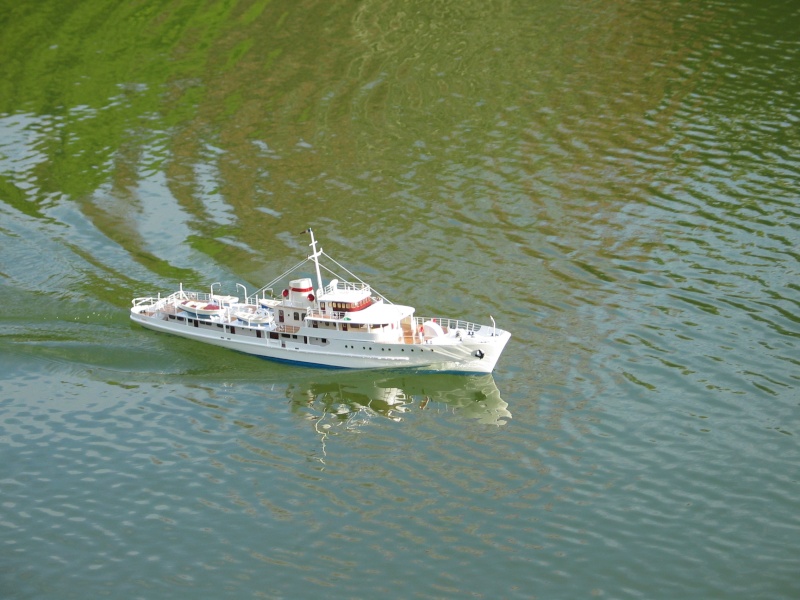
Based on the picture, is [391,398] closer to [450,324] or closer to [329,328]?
[329,328]

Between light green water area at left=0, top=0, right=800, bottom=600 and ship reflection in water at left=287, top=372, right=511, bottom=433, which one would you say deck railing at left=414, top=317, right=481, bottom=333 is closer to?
light green water area at left=0, top=0, right=800, bottom=600

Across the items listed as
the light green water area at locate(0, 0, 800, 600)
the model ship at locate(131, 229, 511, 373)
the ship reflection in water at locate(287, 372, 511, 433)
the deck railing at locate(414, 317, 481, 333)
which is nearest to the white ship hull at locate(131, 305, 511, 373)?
the model ship at locate(131, 229, 511, 373)

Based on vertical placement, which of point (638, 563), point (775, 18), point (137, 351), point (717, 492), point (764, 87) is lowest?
point (638, 563)

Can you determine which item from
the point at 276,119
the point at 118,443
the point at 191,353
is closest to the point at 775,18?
the point at 276,119

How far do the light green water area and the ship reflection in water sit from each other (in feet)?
0.75

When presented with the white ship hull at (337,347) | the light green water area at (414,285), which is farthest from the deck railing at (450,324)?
the light green water area at (414,285)

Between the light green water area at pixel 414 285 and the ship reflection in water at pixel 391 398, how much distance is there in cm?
23

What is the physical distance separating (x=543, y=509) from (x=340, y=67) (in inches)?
2580

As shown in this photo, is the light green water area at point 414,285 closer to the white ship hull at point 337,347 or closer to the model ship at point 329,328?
the white ship hull at point 337,347

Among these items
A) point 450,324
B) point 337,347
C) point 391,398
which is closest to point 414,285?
point 450,324

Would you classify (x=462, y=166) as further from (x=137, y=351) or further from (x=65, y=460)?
(x=65, y=460)

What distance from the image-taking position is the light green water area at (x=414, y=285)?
47.8 m

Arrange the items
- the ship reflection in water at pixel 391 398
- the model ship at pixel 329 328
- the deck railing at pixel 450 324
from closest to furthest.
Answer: the ship reflection in water at pixel 391 398 < the model ship at pixel 329 328 < the deck railing at pixel 450 324

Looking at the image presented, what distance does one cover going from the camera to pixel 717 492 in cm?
5019
